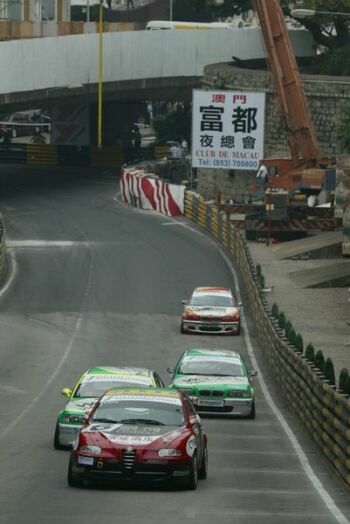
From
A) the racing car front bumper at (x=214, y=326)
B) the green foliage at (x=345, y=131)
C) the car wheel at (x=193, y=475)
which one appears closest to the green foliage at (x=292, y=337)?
the racing car front bumper at (x=214, y=326)


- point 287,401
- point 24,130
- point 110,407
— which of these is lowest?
point 24,130

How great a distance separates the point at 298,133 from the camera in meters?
67.5

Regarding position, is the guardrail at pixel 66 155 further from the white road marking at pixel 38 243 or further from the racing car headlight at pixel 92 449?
the racing car headlight at pixel 92 449

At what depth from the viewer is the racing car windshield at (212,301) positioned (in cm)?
4584

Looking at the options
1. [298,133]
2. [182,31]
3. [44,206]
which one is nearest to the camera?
[298,133]

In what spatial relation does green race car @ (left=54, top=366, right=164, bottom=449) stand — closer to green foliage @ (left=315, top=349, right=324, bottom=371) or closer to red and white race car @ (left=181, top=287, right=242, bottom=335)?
green foliage @ (left=315, top=349, right=324, bottom=371)

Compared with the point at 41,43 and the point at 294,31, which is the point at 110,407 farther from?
the point at 294,31

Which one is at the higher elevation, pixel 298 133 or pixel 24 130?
pixel 298 133

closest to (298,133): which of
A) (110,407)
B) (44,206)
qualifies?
(44,206)

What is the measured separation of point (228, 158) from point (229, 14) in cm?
2989

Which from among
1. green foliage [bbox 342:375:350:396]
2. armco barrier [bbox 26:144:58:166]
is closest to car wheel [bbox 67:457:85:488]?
green foliage [bbox 342:375:350:396]

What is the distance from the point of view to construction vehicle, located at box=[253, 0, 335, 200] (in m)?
66.3

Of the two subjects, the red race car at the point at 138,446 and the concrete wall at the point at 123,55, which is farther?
the concrete wall at the point at 123,55

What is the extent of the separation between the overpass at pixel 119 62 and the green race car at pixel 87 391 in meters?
50.0
